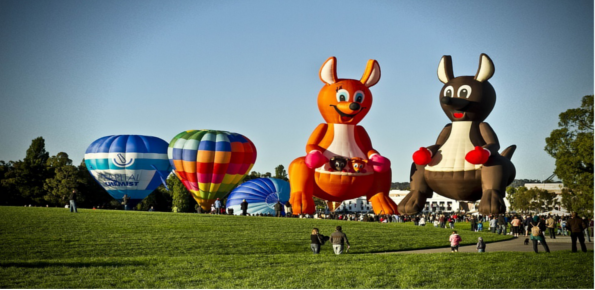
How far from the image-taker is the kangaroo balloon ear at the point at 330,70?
29.2 meters

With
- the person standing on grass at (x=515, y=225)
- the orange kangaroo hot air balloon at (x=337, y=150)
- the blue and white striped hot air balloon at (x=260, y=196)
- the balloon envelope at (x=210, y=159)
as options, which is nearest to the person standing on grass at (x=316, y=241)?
the orange kangaroo hot air balloon at (x=337, y=150)

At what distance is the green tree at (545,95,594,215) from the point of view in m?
26.3

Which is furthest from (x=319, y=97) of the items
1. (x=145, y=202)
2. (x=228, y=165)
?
(x=145, y=202)

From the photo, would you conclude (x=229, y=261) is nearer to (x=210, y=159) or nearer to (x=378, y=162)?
(x=378, y=162)

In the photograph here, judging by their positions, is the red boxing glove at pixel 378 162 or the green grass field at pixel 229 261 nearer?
the green grass field at pixel 229 261

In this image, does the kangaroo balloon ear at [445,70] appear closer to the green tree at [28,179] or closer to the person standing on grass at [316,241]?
the person standing on grass at [316,241]

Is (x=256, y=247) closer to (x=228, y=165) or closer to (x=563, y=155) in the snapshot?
(x=563, y=155)

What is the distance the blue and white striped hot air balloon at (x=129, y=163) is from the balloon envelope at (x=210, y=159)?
4476 mm

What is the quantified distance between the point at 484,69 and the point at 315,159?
7.95m

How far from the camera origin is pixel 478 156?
25.1 m

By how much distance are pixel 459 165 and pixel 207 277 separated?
15.9 metres

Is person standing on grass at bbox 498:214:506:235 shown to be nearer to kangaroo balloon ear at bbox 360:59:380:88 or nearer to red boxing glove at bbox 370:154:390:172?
red boxing glove at bbox 370:154:390:172

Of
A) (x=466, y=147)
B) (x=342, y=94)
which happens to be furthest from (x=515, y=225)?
(x=342, y=94)

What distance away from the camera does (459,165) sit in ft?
86.8
